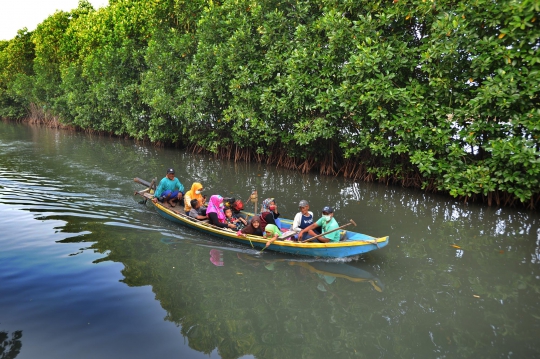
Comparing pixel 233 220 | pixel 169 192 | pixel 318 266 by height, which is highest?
pixel 169 192

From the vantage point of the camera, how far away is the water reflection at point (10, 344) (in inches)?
172

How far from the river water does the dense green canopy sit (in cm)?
198

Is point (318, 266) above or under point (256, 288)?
above

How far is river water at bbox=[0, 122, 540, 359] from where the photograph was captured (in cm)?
475

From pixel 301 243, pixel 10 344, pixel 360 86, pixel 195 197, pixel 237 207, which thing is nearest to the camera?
pixel 10 344

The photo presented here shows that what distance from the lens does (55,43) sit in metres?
35.6

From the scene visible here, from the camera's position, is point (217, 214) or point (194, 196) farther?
point (194, 196)

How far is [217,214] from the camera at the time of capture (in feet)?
29.5

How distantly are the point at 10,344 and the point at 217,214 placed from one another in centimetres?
491

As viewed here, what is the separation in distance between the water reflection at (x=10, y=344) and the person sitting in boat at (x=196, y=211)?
4.75 metres

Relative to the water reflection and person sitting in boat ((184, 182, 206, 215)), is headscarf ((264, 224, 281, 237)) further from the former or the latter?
the water reflection

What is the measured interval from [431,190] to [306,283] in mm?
7935

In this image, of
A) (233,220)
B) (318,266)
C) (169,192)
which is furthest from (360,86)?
(318,266)

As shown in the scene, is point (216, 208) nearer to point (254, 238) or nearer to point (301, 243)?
point (254, 238)
